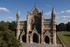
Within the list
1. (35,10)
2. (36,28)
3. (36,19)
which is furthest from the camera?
(36,28)

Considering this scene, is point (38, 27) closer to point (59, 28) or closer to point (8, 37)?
point (8, 37)

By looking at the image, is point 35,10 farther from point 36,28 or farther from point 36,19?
point 36,28

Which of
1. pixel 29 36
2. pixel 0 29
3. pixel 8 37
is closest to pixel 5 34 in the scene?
pixel 8 37

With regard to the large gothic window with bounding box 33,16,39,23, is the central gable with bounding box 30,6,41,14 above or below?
above

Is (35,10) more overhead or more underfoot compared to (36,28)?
more overhead

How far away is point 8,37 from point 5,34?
1.04 metres

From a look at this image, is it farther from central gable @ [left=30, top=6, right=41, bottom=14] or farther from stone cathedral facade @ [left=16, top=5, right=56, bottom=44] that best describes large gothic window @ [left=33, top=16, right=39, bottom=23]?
central gable @ [left=30, top=6, right=41, bottom=14]

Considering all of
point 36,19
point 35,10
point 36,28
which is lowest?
point 36,28

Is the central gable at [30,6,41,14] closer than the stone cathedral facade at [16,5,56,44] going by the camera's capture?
No

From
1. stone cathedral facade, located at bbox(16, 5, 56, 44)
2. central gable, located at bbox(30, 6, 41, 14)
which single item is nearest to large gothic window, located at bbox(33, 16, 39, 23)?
stone cathedral facade, located at bbox(16, 5, 56, 44)

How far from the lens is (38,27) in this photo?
134 ft

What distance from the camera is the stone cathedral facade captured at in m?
38.3

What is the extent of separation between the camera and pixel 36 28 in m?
41.0

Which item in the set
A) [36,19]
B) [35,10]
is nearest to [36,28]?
[36,19]
